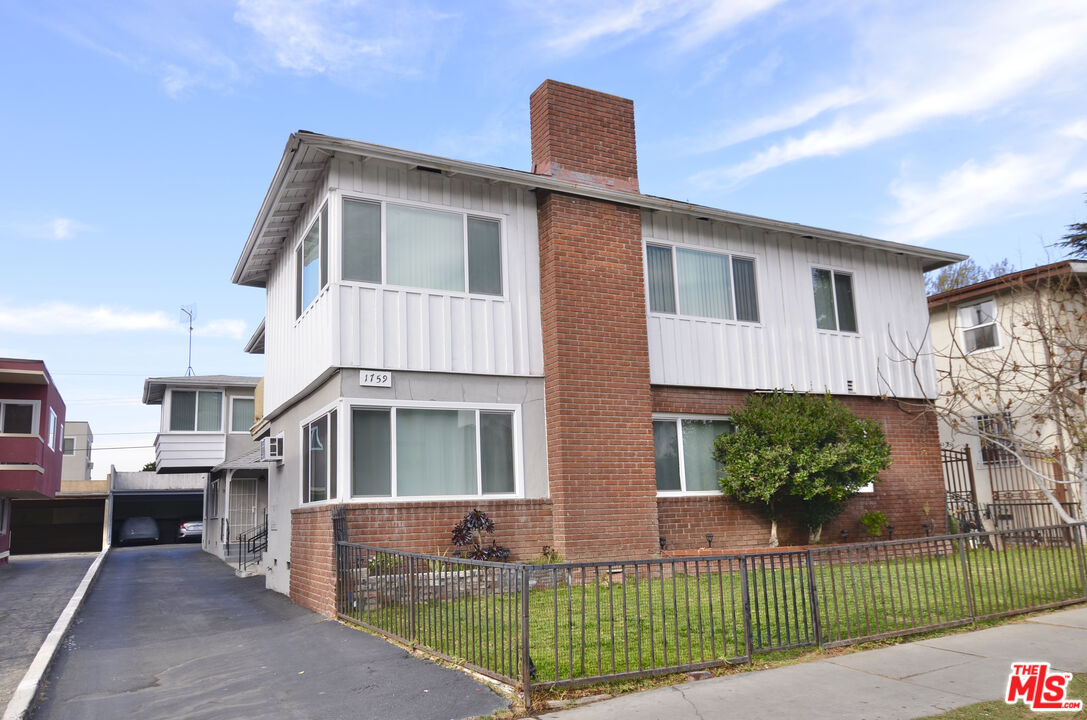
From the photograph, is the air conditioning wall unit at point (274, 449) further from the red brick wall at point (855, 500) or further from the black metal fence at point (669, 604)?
the red brick wall at point (855, 500)

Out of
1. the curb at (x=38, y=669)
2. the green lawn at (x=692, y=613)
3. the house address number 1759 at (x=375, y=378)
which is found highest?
the house address number 1759 at (x=375, y=378)

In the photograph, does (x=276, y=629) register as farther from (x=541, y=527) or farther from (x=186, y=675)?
(x=541, y=527)

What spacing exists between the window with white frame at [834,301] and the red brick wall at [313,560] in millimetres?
9514

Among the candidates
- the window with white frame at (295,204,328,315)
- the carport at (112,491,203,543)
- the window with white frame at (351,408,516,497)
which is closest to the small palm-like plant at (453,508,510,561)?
the window with white frame at (351,408,516,497)

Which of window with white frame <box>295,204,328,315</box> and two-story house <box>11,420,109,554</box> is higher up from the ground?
window with white frame <box>295,204,328,315</box>

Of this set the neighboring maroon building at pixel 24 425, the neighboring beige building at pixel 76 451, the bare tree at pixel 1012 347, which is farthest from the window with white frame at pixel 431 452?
the neighboring beige building at pixel 76 451

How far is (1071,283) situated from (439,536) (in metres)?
15.8

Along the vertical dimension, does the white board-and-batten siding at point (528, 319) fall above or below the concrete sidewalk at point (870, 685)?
above

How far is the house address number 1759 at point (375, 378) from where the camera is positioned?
1145cm

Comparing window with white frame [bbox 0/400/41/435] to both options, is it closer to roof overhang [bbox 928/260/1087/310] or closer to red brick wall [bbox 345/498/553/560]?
red brick wall [bbox 345/498/553/560]

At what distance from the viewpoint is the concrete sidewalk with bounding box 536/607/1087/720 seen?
5.96 meters

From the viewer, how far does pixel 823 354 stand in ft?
50.7

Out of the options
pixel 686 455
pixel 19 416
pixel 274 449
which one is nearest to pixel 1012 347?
pixel 686 455

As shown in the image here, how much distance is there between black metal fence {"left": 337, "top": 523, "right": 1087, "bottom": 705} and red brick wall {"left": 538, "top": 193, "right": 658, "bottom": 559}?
138 cm
